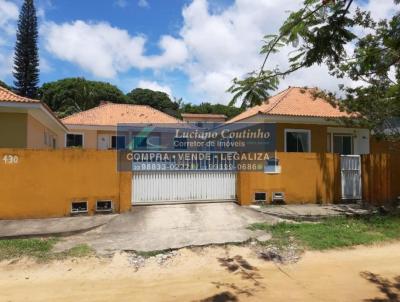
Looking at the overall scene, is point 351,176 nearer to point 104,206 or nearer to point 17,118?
point 104,206

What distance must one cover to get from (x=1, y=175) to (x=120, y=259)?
411cm

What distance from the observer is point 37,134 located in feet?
50.5

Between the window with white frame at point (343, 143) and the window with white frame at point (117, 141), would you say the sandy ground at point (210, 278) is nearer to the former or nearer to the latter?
the window with white frame at point (343, 143)

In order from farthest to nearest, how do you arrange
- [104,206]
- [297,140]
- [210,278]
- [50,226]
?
[297,140], [104,206], [50,226], [210,278]

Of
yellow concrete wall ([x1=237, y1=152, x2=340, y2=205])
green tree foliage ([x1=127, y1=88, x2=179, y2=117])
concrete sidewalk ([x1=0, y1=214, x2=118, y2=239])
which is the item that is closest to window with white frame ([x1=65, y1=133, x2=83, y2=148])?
concrete sidewalk ([x1=0, y1=214, x2=118, y2=239])

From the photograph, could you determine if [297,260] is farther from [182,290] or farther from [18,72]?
[18,72]

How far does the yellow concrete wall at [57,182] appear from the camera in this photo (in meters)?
9.41

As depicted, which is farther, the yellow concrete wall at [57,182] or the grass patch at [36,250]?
the yellow concrete wall at [57,182]

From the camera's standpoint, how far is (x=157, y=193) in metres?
10.9

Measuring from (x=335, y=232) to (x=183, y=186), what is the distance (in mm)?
4254

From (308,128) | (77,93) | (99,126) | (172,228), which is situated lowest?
(172,228)

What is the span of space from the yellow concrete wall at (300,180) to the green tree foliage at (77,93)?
34843 millimetres

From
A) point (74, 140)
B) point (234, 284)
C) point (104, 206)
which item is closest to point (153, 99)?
point (74, 140)

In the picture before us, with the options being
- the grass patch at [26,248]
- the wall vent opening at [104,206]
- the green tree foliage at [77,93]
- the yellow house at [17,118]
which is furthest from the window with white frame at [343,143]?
the green tree foliage at [77,93]
